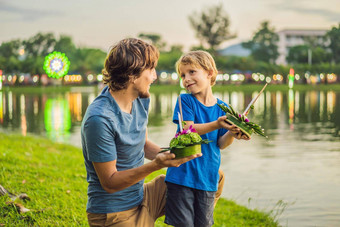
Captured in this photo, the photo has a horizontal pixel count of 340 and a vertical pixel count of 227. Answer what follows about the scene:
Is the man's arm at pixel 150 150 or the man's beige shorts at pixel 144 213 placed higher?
the man's arm at pixel 150 150

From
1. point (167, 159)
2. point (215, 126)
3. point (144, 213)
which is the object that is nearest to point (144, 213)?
point (144, 213)

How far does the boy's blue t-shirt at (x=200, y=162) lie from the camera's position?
2.70 metres

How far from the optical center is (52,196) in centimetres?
437

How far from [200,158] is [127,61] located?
0.82 metres

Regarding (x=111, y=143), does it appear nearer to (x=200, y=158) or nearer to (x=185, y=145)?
(x=185, y=145)

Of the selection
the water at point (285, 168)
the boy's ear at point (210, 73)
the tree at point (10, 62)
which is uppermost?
the tree at point (10, 62)

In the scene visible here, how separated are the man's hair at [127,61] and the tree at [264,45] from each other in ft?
242

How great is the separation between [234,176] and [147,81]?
4361 millimetres

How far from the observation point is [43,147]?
25.5ft

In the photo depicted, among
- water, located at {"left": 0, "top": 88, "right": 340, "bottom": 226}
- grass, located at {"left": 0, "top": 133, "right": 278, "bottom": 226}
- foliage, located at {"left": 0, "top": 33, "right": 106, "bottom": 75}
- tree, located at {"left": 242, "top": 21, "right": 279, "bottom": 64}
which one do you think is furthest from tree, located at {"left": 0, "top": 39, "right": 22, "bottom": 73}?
grass, located at {"left": 0, "top": 133, "right": 278, "bottom": 226}

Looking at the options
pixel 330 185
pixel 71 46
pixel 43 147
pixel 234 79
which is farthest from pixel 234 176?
→ pixel 71 46

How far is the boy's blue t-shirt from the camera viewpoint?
8.85 feet

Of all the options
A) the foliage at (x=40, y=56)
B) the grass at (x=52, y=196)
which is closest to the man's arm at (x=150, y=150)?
the grass at (x=52, y=196)

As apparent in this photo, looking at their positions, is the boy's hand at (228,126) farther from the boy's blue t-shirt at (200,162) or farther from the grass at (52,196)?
the grass at (52,196)
